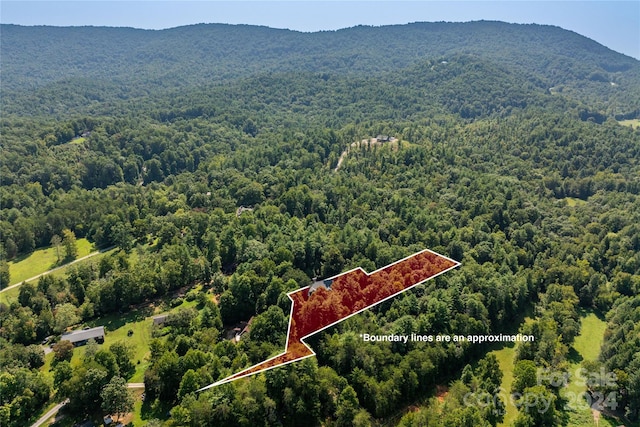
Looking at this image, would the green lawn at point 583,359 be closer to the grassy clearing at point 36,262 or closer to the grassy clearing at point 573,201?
the grassy clearing at point 573,201

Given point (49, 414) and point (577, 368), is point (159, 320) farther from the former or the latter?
point (577, 368)

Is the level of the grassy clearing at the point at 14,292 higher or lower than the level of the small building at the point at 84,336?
lower

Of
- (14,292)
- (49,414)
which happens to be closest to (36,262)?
(14,292)

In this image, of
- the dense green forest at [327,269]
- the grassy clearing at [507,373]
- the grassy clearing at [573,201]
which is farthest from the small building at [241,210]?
the grassy clearing at [573,201]

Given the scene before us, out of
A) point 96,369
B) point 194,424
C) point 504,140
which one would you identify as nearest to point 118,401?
point 96,369

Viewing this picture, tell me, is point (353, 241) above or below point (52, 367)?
above

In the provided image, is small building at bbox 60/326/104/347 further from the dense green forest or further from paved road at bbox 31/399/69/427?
paved road at bbox 31/399/69/427

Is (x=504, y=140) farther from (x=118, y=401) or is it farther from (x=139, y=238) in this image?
(x=118, y=401)
